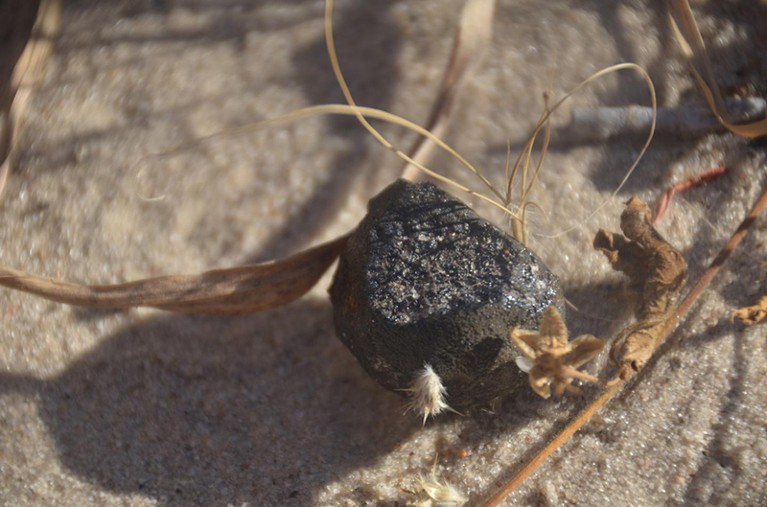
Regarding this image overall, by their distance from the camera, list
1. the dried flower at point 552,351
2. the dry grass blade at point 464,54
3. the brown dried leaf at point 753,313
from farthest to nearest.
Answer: the dry grass blade at point 464,54
the brown dried leaf at point 753,313
the dried flower at point 552,351

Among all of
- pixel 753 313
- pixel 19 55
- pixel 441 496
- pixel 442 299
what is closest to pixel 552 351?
pixel 442 299

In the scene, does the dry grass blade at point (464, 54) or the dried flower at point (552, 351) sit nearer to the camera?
the dried flower at point (552, 351)

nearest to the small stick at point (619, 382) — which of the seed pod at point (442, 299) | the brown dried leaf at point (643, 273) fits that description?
the brown dried leaf at point (643, 273)

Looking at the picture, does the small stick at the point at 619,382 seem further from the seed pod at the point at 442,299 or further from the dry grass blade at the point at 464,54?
the dry grass blade at the point at 464,54

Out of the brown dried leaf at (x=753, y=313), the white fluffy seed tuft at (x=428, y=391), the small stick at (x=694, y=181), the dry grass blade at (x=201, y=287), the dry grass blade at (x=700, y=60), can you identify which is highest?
the dry grass blade at (x=700, y=60)

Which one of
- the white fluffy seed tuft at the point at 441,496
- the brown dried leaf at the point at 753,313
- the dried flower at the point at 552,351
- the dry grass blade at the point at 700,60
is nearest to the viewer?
the dried flower at the point at 552,351

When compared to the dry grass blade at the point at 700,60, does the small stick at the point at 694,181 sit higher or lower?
lower

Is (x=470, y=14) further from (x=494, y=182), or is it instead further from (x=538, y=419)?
(x=538, y=419)
